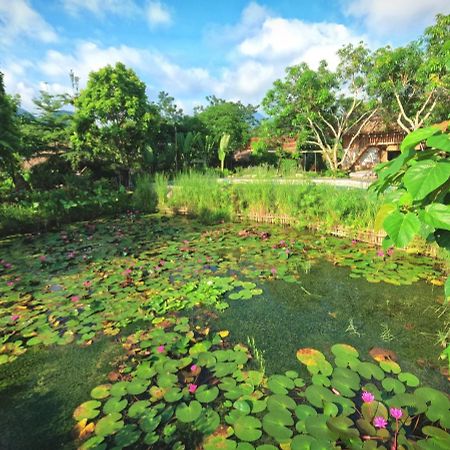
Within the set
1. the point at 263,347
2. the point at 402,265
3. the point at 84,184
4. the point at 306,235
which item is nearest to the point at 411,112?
the point at 306,235

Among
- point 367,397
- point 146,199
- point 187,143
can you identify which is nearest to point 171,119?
point 187,143

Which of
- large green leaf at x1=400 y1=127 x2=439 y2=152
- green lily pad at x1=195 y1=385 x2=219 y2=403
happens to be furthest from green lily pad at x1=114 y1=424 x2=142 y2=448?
large green leaf at x1=400 y1=127 x2=439 y2=152

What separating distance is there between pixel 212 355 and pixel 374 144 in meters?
19.4

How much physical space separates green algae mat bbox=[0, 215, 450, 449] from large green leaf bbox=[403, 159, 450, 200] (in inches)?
53.6

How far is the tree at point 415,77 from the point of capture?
11.4 metres

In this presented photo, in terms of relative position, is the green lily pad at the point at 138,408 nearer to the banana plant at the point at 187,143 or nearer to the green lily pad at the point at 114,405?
the green lily pad at the point at 114,405

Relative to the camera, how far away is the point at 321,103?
1519 cm

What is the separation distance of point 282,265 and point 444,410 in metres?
2.67

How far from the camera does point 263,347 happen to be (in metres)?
2.52

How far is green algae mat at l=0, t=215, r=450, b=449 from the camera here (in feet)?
5.65

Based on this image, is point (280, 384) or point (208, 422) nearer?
point (208, 422)

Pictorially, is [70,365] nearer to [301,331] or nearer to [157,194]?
[301,331]

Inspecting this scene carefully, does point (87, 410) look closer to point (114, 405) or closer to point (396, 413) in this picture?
point (114, 405)

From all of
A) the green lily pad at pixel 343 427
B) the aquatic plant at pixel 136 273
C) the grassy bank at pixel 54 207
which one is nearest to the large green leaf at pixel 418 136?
the green lily pad at pixel 343 427
